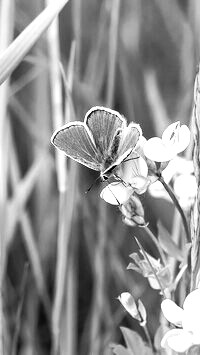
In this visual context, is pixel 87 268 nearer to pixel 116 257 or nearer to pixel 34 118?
pixel 116 257

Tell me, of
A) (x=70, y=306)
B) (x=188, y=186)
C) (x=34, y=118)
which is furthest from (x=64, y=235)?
(x=34, y=118)

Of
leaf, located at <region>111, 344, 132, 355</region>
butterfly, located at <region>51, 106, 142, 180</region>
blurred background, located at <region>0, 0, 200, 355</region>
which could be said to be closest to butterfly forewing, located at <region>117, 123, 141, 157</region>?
butterfly, located at <region>51, 106, 142, 180</region>

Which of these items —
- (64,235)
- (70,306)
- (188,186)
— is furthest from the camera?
(70,306)

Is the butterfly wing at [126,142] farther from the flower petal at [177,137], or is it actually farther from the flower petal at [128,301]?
the flower petal at [128,301]

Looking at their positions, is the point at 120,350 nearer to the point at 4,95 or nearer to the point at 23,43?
the point at 23,43

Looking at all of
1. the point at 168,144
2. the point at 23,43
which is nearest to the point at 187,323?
the point at 168,144
